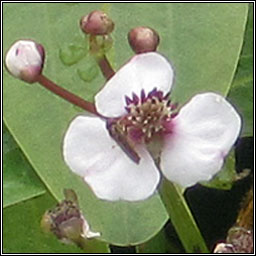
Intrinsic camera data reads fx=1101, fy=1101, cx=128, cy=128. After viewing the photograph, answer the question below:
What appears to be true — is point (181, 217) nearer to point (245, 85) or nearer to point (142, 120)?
point (142, 120)

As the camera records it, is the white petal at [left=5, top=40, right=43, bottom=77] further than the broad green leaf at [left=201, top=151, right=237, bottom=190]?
No

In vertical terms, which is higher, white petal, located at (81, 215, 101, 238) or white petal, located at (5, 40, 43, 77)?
white petal, located at (5, 40, 43, 77)

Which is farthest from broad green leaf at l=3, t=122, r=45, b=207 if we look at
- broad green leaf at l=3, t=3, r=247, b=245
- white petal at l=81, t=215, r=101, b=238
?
white petal at l=81, t=215, r=101, b=238

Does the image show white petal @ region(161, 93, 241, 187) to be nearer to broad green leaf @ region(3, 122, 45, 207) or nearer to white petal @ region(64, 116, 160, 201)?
white petal @ region(64, 116, 160, 201)

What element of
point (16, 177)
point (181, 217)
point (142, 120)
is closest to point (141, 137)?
point (142, 120)

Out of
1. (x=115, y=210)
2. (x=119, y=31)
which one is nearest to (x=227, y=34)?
(x=119, y=31)

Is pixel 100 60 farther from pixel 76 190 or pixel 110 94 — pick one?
pixel 76 190

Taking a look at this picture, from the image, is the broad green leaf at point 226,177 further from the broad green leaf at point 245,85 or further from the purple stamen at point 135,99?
the purple stamen at point 135,99
